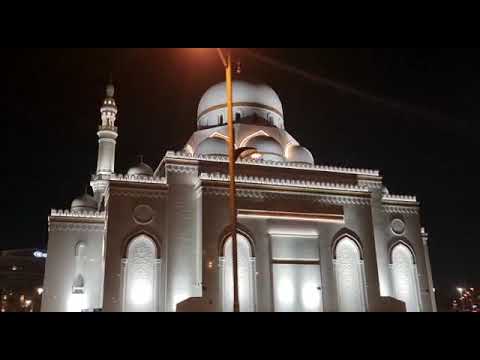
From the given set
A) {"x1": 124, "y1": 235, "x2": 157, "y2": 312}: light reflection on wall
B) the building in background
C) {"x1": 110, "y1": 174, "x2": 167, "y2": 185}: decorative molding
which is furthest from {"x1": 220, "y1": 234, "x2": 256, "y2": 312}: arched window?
the building in background

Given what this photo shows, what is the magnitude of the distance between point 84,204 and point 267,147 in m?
10.1

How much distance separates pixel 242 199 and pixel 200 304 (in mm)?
4917

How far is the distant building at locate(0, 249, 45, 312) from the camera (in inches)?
1793

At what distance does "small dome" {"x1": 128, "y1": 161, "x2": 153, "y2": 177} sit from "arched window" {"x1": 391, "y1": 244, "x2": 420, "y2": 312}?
12.8 m

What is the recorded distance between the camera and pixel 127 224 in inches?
822

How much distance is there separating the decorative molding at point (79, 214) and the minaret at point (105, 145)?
2.52 metres

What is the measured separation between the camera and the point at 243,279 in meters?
20.3

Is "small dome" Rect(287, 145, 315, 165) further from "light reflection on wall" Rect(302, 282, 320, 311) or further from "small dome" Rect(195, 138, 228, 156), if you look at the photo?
"light reflection on wall" Rect(302, 282, 320, 311)

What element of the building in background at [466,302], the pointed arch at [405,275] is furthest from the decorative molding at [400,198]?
the building in background at [466,302]

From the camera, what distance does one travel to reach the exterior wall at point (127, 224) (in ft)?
64.9

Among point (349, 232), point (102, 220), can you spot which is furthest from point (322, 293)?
point (102, 220)

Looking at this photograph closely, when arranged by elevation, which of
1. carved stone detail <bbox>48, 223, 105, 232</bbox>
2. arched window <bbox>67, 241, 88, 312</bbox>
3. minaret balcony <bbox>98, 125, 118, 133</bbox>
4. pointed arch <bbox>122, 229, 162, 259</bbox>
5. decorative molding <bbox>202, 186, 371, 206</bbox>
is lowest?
arched window <bbox>67, 241, 88, 312</bbox>

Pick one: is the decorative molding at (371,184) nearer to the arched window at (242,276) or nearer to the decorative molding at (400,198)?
the decorative molding at (400,198)
